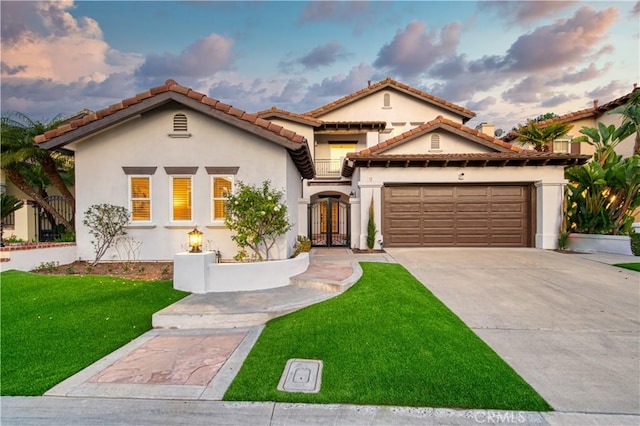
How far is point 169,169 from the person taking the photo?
9.24m

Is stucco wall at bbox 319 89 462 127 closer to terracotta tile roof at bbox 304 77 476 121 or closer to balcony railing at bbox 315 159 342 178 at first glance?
terracotta tile roof at bbox 304 77 476 121

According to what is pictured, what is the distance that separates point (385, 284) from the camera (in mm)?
7156

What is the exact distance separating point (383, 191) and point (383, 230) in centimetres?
174

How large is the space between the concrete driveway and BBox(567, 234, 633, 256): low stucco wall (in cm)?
253

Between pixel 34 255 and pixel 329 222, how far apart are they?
1029 cm

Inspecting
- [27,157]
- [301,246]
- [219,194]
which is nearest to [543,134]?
[301,246]

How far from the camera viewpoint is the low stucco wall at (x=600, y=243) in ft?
37.8

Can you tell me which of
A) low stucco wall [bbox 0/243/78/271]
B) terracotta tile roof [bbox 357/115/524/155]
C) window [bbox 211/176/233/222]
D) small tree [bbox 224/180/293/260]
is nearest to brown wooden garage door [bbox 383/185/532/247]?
terracotta tile roof [bbox 357/115/524/155]

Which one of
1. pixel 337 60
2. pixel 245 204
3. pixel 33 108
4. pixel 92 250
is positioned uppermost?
pixel 337 60

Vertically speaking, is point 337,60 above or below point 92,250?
above

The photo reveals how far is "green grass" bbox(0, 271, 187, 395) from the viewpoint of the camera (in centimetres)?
368

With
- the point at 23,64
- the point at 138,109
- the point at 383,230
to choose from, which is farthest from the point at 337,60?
the point at 23,64

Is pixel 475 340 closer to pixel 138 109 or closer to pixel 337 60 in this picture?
pixel 138 109

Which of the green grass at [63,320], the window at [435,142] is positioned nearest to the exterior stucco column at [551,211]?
the window at [435,142]
